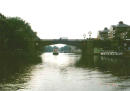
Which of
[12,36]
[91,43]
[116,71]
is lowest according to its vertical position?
[116,71]

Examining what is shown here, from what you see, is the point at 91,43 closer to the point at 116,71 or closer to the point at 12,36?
the point at 12,36

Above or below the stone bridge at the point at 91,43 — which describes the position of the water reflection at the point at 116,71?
below

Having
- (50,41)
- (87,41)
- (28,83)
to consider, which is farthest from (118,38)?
(28,83)

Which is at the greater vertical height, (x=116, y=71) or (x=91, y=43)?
(x=91, y=43)

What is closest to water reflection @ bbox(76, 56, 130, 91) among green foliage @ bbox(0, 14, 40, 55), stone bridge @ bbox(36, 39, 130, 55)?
green foliage @ bbox(0, 14, 40, 55)

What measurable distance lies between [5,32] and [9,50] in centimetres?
1115

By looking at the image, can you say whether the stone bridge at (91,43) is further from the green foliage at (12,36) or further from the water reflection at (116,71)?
the water reflection at (116,71)

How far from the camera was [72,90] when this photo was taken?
25.8 metres

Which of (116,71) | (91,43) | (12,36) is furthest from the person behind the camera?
(91,43)

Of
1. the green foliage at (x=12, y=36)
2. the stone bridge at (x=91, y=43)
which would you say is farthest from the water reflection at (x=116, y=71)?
the stone bridge at (x=91, y=43)

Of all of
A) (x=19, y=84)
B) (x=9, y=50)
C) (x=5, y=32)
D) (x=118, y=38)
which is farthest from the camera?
(x=118, y=38)

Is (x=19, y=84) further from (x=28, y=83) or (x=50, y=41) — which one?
(x=50, y=41)

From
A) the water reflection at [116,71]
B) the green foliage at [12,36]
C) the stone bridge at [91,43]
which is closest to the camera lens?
the water reflection at [116,71]

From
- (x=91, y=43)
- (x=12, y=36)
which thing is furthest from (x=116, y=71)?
(x=91, y=43)
